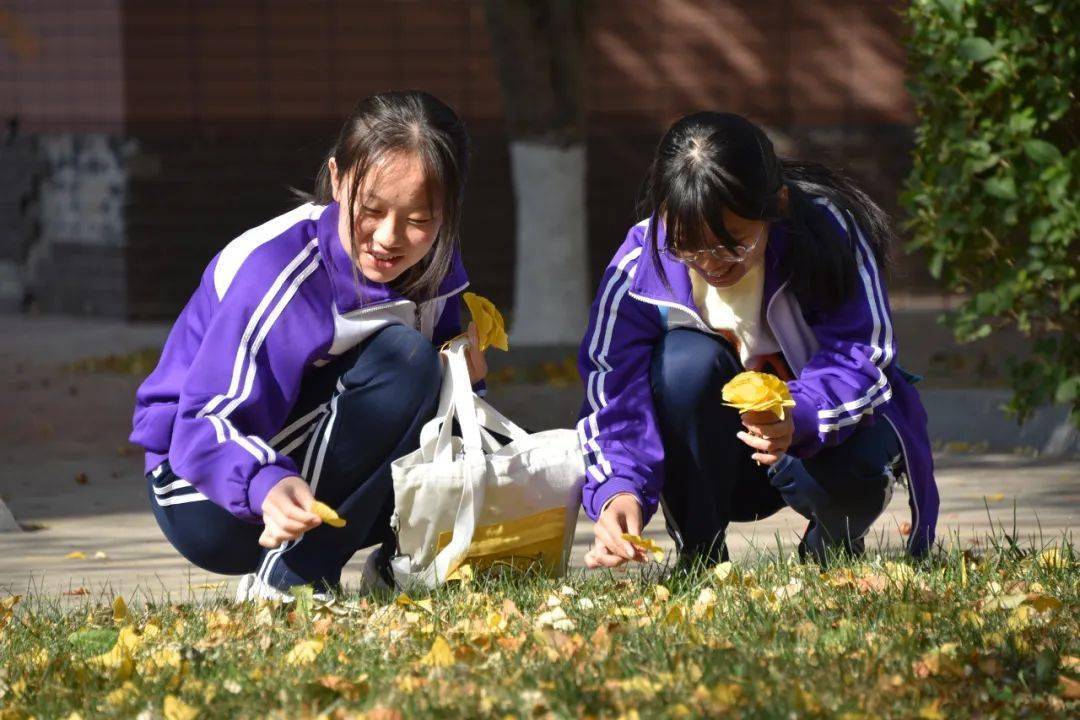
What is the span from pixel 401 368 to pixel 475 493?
1.21 ft

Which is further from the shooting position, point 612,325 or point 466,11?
point 466,11

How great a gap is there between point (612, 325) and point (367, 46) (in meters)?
8.95

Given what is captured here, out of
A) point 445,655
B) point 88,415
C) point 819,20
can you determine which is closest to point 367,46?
point 819,20

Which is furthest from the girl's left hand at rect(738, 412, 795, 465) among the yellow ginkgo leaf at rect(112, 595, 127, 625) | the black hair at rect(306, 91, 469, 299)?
the yellow ginkgo leaf at rect(112, 595, 127, 625)

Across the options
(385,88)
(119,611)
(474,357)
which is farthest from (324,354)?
(385,88)

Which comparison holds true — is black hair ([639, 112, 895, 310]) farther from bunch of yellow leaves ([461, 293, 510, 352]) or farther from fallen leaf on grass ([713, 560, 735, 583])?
fallen leaf on grass ([713, 560, 735, 583])

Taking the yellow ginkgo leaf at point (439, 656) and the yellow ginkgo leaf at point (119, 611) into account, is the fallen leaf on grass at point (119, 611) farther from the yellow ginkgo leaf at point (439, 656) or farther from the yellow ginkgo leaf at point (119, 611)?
the yellow ginkgo leaf at point (439, 656)

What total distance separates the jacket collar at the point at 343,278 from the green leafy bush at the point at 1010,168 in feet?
9.70

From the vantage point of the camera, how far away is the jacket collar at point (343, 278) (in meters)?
3.90

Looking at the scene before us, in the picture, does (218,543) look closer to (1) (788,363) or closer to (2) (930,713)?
(1) (788,363)

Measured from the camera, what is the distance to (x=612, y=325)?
4102 mm

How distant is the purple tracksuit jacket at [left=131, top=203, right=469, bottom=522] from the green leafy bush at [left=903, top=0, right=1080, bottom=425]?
9.14 feet

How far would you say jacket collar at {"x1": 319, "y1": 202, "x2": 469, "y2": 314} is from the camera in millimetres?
3898

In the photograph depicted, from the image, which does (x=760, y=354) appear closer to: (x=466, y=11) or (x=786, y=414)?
(x=786, y=414)
